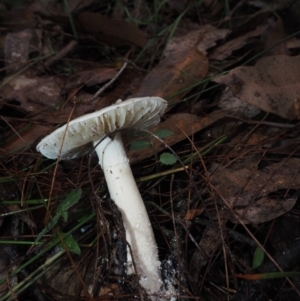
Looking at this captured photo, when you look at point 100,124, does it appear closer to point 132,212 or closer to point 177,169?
point 132,212

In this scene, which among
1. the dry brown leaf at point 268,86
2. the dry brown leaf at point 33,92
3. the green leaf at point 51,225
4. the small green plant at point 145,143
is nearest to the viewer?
the green leaf at point 51,225

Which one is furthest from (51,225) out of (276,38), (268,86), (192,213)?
(276,38)

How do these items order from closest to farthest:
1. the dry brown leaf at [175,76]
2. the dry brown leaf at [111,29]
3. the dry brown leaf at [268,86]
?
the dry brown leaf at [268,86]
the dry brown leaf at [175,76]
the dry brown leaf at [111,29]

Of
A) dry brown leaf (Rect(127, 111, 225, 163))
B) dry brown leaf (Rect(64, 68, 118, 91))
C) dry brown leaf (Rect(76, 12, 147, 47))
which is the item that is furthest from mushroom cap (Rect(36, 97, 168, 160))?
dry brown leaf (Rect(76, 12, 147, 47))

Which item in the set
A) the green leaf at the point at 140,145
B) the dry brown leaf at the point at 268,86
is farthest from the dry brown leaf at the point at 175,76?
the green leaf at the point at 140,145

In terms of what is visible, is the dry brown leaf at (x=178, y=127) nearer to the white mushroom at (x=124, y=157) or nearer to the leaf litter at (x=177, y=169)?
the leaf litter at (x=177, y=169)

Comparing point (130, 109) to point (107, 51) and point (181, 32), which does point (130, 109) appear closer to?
point (107, 51)
